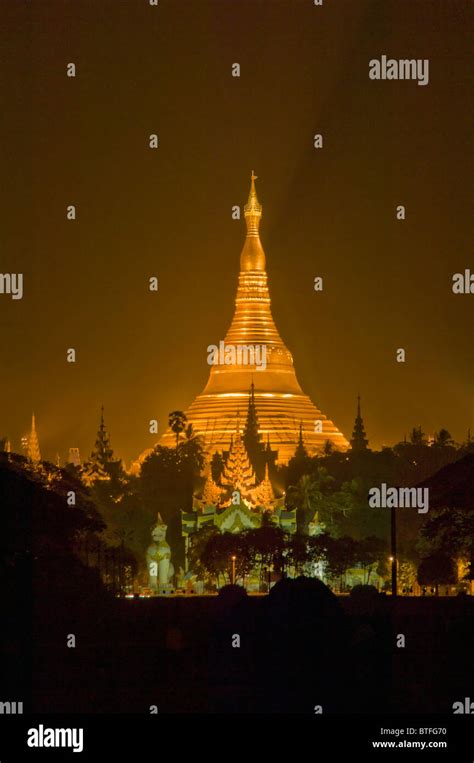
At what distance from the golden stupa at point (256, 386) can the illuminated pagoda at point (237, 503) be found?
1627cm

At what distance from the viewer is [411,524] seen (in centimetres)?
13525

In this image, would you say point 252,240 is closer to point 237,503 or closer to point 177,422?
point 177,422

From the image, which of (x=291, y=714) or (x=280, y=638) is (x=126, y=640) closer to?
(x=280, y=638)

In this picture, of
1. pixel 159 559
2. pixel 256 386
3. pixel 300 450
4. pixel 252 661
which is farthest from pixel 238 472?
pixel 252 661

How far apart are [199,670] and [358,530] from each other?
72679 millimetres

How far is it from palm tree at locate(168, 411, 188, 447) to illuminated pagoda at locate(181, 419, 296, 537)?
11.6m

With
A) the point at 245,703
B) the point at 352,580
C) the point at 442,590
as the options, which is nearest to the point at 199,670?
the point at 245,703

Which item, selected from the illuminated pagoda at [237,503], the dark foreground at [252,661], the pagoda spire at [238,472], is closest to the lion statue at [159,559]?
the illuminated pagoda at [237,503]

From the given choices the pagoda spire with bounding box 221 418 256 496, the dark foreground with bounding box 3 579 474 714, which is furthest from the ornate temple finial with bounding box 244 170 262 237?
the dark foreground with bounding box 3 579 474 714

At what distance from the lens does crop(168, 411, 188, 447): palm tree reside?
593 ft

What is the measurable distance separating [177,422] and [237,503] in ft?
115

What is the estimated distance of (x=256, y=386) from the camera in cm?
19012

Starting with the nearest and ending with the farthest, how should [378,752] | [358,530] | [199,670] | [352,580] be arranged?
1. [378,752]
2. [199,670]
3. [352,580]
4. [358,530]

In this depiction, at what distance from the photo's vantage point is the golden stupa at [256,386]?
186 meters
